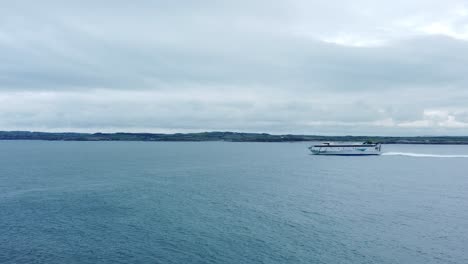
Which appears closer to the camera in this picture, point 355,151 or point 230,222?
point 230,222

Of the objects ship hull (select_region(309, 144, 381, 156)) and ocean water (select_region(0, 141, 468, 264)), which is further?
ship hull (select_region(309, 144, 381, 156))

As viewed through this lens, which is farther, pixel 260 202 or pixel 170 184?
pixel 170 184

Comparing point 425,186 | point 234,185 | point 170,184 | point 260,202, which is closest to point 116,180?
point 170,184

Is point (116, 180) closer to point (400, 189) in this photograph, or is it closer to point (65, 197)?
point (65, 197)

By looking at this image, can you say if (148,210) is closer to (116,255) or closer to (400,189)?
(116,255)

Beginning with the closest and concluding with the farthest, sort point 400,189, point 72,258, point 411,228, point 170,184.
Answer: point 72,258 → point 411,228 → point 400,189 → point 170,184

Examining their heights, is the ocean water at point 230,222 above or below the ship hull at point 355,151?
below

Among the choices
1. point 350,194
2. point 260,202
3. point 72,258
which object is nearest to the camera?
point 72,258

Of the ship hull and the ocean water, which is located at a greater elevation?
the ship hull

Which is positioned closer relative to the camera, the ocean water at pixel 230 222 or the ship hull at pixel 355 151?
the ocean water at pixel 230 222

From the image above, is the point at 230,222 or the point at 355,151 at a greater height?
the point at 355,151
